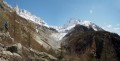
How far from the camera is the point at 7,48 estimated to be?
56.7 meters

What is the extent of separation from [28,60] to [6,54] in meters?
7.65

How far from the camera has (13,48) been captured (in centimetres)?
5697

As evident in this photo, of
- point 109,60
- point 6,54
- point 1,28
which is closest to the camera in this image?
point 6,54

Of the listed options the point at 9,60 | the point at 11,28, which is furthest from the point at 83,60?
the point at 9,60

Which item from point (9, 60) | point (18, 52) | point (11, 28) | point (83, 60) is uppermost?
point (11, 28)

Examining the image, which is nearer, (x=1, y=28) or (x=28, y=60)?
(x=28, y=60)

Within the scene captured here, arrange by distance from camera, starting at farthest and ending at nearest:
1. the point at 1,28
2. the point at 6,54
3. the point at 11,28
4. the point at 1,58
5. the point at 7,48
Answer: the point at 11,28, the point at 1,28, the point at 7,48, the point at 6,54, the point at 1,58

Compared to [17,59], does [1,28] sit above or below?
above

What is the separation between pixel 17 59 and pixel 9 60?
11.0 feet

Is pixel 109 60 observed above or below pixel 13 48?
above

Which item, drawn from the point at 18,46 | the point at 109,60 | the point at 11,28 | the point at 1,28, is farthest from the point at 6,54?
the point at 109,60

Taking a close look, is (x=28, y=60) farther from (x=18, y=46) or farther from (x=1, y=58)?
(x=1, y=58)

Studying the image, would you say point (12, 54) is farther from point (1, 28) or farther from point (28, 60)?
point (1, 28)

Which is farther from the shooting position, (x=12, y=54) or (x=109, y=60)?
(x=109, y=60)
